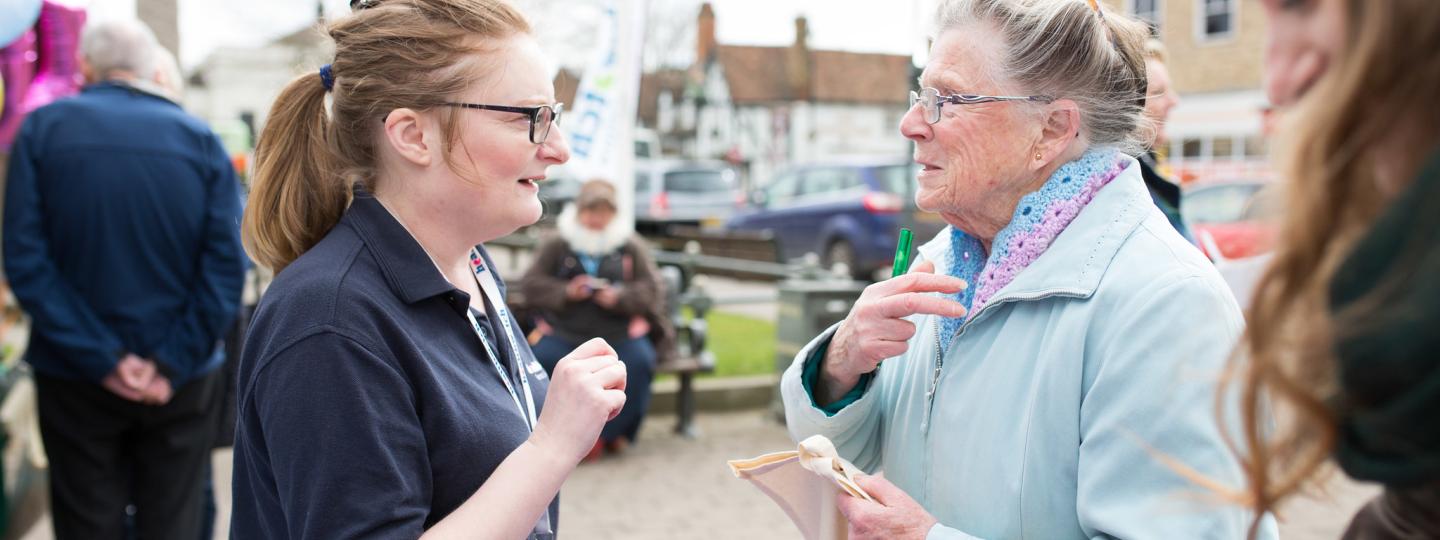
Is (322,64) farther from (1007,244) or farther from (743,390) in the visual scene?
(743,390)

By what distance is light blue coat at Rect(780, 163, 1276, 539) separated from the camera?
5.14 ft

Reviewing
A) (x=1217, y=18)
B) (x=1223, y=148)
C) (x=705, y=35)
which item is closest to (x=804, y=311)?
(x=1223, y=148)

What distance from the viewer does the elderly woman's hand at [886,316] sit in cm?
180

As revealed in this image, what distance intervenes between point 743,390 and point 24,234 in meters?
5.17

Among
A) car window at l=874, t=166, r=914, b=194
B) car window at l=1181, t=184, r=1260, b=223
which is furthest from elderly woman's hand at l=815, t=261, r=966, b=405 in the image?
car window at l=874, t=166, r=914, b=194

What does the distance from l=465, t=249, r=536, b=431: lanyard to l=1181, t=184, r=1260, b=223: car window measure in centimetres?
1099

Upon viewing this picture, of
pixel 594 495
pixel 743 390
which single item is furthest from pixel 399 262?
pixel 743 390

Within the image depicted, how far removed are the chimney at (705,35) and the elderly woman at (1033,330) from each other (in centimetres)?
5357

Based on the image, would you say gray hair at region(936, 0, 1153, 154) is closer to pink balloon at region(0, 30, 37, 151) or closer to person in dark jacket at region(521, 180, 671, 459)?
pink balloon at region(0, 30, 37, 151)

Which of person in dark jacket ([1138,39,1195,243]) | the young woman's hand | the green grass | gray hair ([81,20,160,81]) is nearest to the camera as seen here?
the young woman's hand

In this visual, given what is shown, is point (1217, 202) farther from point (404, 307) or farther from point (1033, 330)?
point (404, 307)

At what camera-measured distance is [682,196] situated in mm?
23250

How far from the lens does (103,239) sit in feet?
12.6

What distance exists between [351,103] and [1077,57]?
1.29 metres
